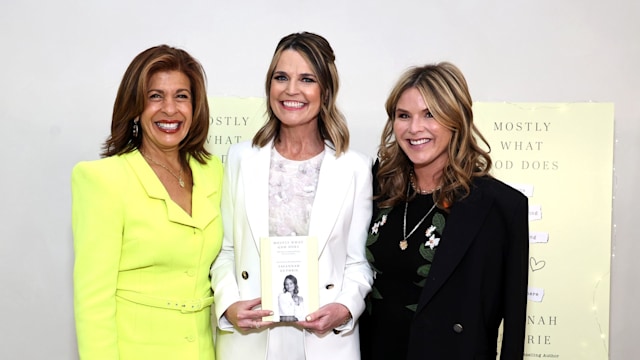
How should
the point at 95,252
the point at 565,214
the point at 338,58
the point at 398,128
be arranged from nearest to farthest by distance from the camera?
the point at 95,252 < the point at 398,128 < the point at 565,214 < the point at 338,58

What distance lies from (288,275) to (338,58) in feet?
5.97

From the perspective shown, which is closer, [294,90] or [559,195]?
[294,90]

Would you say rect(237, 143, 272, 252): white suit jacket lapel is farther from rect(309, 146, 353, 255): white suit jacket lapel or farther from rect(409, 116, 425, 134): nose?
rect(409, 116, 425, 134): nose

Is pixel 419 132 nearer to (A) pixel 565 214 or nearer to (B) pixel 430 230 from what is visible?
(B) pixel 430 230

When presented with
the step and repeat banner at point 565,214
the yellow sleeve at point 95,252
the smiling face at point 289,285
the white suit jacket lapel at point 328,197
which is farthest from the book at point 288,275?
the step and repeat banner at point 565,214

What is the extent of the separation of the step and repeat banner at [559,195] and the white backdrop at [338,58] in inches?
10.5

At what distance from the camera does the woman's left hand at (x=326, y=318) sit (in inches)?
89.2

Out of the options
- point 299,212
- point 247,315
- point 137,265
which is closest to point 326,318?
point 247,315

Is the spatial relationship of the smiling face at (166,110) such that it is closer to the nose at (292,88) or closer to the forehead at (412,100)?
the nose at (292,88)

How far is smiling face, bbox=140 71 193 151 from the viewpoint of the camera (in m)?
2.30

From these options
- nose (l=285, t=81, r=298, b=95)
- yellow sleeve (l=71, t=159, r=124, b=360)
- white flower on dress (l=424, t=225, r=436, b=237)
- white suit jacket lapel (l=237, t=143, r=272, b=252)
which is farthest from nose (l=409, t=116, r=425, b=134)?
yellow sleeve (l=71, t=159, r=124, b=360)

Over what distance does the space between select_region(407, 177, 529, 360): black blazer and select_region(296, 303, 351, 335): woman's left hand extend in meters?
0.28

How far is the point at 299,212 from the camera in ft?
8.02

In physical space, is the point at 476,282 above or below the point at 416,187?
below
